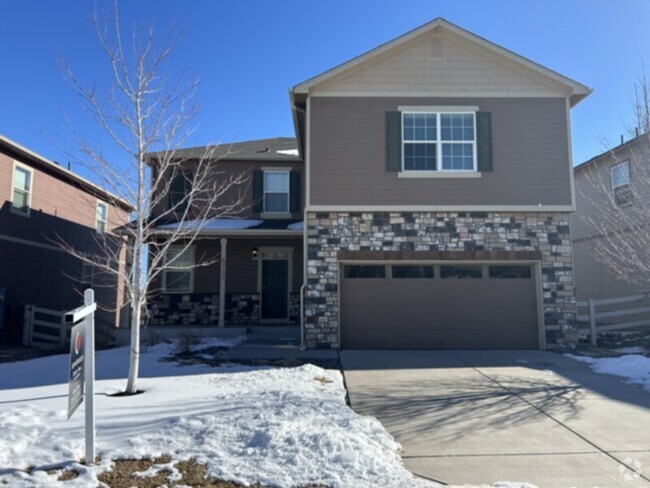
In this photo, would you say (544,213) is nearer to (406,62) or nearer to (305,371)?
(406,62)

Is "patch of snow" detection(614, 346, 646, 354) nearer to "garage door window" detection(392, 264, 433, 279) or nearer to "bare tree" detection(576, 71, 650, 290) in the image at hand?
"bare tree" detection(576, 71, 650, 290)

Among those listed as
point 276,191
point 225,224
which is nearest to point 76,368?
point 225,224

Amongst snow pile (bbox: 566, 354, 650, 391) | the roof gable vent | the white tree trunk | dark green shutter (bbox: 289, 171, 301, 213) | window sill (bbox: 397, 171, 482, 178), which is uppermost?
the roof gable vent

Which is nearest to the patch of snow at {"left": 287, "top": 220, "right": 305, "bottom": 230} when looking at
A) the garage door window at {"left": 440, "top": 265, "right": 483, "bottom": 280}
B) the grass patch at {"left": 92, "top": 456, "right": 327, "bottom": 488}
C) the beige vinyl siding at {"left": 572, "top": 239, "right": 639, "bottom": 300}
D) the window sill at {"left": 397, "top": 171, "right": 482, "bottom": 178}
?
the window sill at {"left": 397, "top": 171, "right": 482, "bottom": 178}

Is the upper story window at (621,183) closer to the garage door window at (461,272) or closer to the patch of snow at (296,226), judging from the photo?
the garage door window at (461,272)

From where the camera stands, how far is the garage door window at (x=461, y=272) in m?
10.9

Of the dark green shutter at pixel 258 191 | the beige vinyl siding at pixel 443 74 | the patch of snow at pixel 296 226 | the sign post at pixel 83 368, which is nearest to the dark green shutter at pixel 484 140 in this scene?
the beige vinyl siding at pixel 443 74

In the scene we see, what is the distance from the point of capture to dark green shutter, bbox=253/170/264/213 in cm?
1529

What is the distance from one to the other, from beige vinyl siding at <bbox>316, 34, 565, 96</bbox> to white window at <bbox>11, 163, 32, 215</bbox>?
9099 millimetres

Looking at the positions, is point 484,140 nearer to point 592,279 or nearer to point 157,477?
point 592,279

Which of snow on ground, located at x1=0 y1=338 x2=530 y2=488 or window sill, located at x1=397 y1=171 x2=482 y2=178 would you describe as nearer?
snow on ground, located at x1=0 y1=338 x2=530 y2=488

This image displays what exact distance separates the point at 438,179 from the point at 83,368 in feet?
28.3

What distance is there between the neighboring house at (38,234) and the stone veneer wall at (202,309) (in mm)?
1711

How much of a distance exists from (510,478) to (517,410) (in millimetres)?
2118
